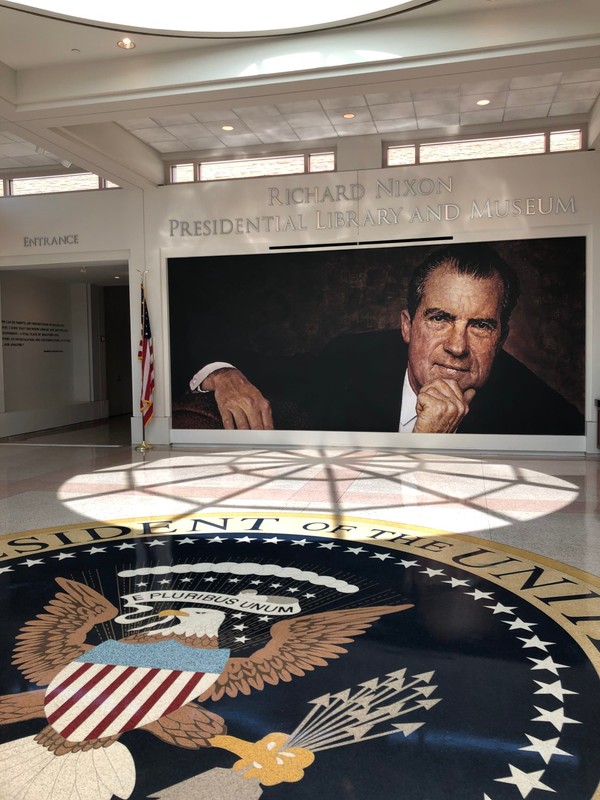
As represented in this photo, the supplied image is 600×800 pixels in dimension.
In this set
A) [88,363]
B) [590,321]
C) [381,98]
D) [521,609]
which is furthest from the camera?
[88,363]

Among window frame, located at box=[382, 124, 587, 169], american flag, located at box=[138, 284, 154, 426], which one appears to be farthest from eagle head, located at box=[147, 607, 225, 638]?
window frame, located at box=[382, 124, 587, 169]

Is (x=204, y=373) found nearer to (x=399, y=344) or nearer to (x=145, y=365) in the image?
(x=145, y=365)

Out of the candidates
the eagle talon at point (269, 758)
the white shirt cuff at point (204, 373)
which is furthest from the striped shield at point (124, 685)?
the white shirt cuff at point (204, 373)

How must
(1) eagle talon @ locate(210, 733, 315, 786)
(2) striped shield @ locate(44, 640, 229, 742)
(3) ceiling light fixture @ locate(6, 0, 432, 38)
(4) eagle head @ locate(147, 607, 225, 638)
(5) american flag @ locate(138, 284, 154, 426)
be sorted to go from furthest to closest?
(5) american flag @ locate(138, 284, 154, 426), (3) ceiling light fixture @ locate(6, 0, 432, 38), (4) eagle head @ locate(147, 607, 225, 638), (2) striped shield @ locate(44, 640, 229, 742), (1) eagle talon @ locate(210, 733, 315, 786)

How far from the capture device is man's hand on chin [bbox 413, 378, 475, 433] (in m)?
10.6

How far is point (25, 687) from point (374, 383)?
8.33 meters

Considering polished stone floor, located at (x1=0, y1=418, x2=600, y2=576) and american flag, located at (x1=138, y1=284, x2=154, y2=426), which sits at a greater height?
american flag, located at (x1=138, y1=284, x2=154, y2=426)

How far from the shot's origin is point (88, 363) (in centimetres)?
1653

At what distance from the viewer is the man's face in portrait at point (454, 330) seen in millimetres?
10414

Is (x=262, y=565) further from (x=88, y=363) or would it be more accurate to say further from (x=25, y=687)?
(x=88, y=363)

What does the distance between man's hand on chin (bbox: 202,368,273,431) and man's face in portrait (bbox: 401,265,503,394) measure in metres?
2.52

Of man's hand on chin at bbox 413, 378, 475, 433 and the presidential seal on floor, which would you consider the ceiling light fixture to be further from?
man's hand on chin at bbox 413, 378, 475, 433

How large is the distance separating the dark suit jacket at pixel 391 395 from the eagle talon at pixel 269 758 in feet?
27.5

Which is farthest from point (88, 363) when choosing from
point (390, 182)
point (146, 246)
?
point (390, 182)
